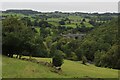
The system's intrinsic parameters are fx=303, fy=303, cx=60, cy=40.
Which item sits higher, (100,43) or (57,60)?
(57,60)

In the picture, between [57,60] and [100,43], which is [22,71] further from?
[100,43]

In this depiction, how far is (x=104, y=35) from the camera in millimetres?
102438

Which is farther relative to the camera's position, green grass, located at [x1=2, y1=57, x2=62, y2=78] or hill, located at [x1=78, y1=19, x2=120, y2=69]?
hill, located at [x1=78, y1=19, x2=120, y2=69]

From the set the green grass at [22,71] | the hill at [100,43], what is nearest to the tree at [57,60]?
the green grass at [22,71]

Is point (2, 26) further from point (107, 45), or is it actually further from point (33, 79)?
point (107, 45)

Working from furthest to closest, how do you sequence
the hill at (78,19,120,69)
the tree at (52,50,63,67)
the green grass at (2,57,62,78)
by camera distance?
1. the hill at (78,19,120,69)
2. the tree at (52,50,63,67)
3. the green grass at (2,57,62,78)

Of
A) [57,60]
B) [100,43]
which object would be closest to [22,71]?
[57,60]

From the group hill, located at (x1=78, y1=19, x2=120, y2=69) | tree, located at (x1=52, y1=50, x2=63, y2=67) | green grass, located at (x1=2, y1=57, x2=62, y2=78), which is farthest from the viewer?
hill, located at (x1=78, y1=19, x2=120, y2=69)

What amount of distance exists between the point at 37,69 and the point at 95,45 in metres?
65.1

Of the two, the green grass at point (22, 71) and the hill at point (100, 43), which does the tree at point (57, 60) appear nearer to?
the green grass at point (22, 71)

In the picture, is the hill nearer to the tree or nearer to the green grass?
the tree

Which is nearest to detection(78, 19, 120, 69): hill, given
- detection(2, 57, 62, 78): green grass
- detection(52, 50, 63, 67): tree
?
detection(52, 50, 63, 67): tree

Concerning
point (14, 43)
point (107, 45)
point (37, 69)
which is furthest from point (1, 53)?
point (107, 45)

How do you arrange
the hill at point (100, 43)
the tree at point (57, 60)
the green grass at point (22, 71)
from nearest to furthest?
the green grass at point (22, 71) → the tree at point (57, 60) → the hill at point (100, 43)
